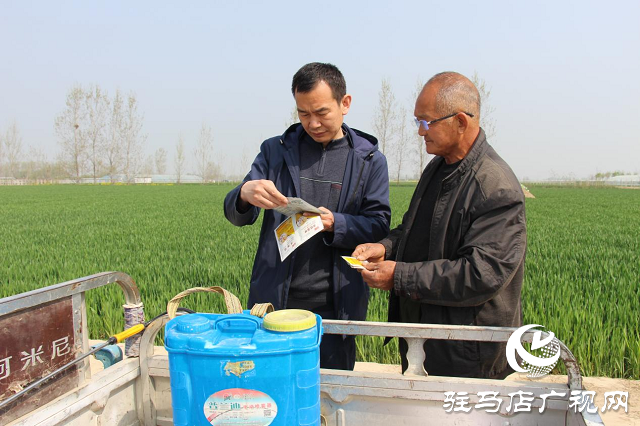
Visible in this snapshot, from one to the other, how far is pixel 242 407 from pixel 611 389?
2667 millimetres

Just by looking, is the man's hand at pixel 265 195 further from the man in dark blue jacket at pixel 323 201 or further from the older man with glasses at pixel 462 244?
the older man with glasses at pixel 462 244

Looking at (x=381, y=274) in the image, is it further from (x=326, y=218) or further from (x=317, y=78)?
(x=317, y=78)

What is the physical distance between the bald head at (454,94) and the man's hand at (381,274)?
58 centimetres

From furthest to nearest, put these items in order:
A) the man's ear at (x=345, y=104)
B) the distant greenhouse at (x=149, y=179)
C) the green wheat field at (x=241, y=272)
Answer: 1. the distant greenhouse at (x=149, y=179)
2. the green wheat field at (x=241, y=272)
3. the man's ear at (x=345, y=104)

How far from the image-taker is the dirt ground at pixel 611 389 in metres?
2.59

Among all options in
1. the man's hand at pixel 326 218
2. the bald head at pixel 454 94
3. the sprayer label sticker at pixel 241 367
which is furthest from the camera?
the man's hand at pixel 326 218

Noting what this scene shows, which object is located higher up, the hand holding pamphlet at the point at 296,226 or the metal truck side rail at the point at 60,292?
the hand holding pamphlet at the point at 296,226

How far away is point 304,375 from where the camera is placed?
1301 millimetres

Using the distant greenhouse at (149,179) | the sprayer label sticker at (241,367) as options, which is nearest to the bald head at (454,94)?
the sprayer label sticker at (241,367)

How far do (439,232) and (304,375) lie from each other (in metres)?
0.75

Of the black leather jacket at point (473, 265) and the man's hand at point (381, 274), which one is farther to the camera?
the man's hand at point (381, 274)

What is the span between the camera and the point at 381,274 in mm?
1752

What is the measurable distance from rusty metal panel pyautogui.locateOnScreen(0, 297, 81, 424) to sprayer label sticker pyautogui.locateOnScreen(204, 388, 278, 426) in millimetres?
538

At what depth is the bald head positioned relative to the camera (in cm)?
173
